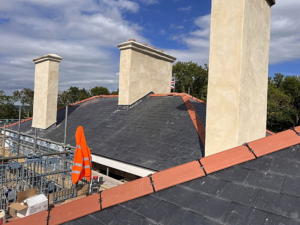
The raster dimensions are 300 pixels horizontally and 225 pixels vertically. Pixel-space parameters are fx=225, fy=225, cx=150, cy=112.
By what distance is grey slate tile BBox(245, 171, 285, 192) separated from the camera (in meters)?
2.13

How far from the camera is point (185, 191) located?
7.86 ft

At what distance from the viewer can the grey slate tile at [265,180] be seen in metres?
2.13

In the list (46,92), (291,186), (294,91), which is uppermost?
(294,91)

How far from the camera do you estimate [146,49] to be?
1405 cm

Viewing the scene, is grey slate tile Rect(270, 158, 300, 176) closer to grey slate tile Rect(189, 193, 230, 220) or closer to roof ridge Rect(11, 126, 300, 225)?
roof ridge Rect(11, 126, 300, 225)

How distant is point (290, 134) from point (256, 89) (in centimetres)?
388

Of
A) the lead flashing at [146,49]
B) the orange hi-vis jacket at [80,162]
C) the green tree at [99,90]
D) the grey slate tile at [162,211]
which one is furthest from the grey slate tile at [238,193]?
the green tree at [99,90]

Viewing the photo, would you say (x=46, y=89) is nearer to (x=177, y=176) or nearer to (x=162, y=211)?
(x=177, y=176)

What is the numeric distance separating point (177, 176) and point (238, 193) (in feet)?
2.23

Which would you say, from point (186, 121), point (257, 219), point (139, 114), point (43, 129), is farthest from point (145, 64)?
point (257, 219)

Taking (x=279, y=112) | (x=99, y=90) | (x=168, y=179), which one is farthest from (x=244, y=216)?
(x=99, y=90)

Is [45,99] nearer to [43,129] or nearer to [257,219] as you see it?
[43,129]

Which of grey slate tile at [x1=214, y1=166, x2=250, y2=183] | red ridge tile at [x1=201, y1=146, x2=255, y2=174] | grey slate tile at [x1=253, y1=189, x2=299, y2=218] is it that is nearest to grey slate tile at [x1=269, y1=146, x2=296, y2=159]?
red ridge tile at [x1=201, y1=146, x2=255, y2=174]

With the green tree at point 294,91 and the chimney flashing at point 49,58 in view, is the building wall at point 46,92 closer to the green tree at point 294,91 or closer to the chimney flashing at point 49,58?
the chimney flashing at point 49,58
